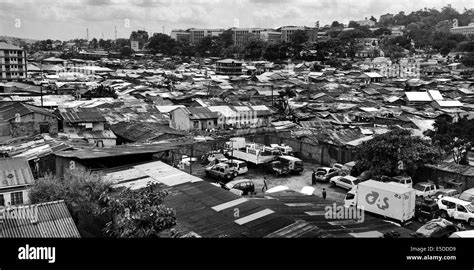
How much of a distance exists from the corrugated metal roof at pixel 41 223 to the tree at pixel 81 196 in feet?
2.03

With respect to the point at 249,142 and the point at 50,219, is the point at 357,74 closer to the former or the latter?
the point at 249,142

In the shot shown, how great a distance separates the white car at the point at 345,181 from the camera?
30.0 feet

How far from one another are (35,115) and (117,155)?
5.54m

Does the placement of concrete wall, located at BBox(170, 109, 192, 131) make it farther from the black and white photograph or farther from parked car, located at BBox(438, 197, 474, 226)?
parked car, located at BBox(438, 197, 474, 226)

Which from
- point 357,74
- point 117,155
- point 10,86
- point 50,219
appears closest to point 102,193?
point 50,219

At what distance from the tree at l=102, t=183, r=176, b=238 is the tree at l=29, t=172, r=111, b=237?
83cm

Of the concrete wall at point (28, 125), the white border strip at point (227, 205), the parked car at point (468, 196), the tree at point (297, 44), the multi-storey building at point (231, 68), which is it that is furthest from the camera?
the tree at point (297, 44)

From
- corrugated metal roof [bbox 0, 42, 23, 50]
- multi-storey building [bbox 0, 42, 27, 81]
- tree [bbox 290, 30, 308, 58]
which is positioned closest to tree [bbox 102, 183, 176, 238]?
multi-storey building [bbox 0, 42, 27, 81]

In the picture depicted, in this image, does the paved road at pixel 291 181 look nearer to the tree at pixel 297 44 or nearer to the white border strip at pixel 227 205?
the white border strip at pixel 227 205

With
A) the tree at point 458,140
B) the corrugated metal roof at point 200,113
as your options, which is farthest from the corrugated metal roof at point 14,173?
the tree at point 458,140

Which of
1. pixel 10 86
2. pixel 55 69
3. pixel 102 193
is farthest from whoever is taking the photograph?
pixel 55 69

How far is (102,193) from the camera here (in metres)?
5.96
